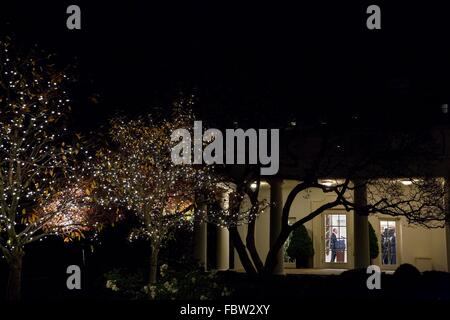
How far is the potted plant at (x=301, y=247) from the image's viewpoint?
2477 centimetres

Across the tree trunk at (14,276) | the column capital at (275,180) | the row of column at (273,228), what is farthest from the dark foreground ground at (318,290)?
the column capital at (275,180)

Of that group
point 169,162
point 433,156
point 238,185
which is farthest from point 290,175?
point 169,162

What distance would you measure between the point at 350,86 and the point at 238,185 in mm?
4420

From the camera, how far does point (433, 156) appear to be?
17250 millimetres

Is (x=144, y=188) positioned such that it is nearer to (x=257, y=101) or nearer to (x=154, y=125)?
(x=154, y=125)

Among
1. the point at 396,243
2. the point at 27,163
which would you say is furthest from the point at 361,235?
the point at 27,163

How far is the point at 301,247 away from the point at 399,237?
12.9 feet

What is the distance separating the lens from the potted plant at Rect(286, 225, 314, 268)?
24.8 m

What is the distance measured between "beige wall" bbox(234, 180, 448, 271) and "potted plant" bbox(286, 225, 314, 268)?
557 millimetres

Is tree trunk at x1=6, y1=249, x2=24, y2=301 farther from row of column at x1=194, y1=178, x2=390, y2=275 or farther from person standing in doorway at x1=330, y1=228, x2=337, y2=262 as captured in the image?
person standing in doorway at x1=330, y1=228, x2=337, y2=262

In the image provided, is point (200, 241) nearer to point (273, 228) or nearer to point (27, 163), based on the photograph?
point (273, 228)

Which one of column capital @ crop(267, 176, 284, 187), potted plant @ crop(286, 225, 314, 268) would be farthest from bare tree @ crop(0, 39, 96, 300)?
potted plant @ crop(286, 225, 314, 268)

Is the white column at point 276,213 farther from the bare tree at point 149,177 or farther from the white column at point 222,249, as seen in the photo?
the bare tree at point 149,177
